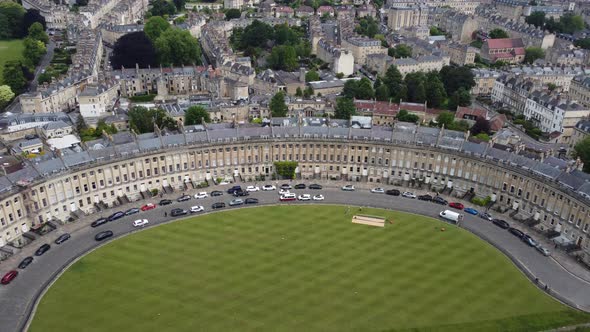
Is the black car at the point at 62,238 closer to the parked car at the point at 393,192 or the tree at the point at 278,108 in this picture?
the parked car at the point at 393,192

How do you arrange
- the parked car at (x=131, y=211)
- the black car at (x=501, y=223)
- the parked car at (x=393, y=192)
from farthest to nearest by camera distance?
the parked car at (x=393, y=192) → the parked car at (x=131, y=211) → the black car at (x=501, y=223)

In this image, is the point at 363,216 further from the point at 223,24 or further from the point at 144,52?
the point at 223,24

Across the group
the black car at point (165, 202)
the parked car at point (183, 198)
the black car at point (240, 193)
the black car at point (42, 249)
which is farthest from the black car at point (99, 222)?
the black car at point (240, 193)

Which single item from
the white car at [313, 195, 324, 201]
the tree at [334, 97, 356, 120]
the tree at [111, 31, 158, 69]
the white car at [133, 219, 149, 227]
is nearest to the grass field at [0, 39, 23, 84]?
the tree at [111, 31, 158, 69]

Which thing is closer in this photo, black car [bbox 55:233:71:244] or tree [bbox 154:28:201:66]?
black car [bbox 55:233:71:244]

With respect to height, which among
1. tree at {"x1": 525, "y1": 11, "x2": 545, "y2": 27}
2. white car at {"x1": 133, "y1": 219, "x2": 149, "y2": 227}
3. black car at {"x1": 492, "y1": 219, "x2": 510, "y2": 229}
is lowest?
white car at {"x1": 133, "y1": 219, "x2": 149, "y2": 227}

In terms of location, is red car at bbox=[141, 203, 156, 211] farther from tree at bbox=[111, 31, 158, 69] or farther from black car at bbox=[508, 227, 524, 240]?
tree at bbox=[111, 31, 158, 69]

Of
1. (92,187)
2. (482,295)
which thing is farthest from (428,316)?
(92,187)
